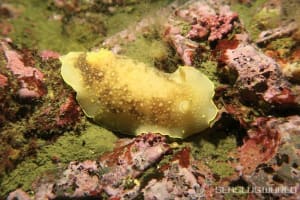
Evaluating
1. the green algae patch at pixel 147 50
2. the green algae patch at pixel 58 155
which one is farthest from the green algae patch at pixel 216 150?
the green algae patch at pixel 147 50

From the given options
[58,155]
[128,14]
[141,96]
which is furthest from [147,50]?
[58,155]

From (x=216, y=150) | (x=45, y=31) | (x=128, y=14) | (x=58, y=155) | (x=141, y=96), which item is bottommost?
(x=58, y=155)

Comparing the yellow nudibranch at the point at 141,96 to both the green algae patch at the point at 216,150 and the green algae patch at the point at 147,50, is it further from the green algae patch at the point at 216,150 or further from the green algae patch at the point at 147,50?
the green algae patch at the point at 147,50

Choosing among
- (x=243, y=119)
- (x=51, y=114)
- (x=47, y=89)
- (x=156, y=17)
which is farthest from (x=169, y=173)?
(x=156, y=17)

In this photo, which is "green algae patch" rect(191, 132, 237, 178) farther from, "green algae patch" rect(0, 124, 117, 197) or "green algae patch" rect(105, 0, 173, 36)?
"green algae patch" rect(105, 0, 173, 36)

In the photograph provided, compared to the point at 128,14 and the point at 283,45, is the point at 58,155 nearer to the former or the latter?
the point at 128,14

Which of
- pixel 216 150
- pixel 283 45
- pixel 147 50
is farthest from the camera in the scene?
pixel 147 50

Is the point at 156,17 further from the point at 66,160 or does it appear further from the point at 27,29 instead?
the point at 66,160
